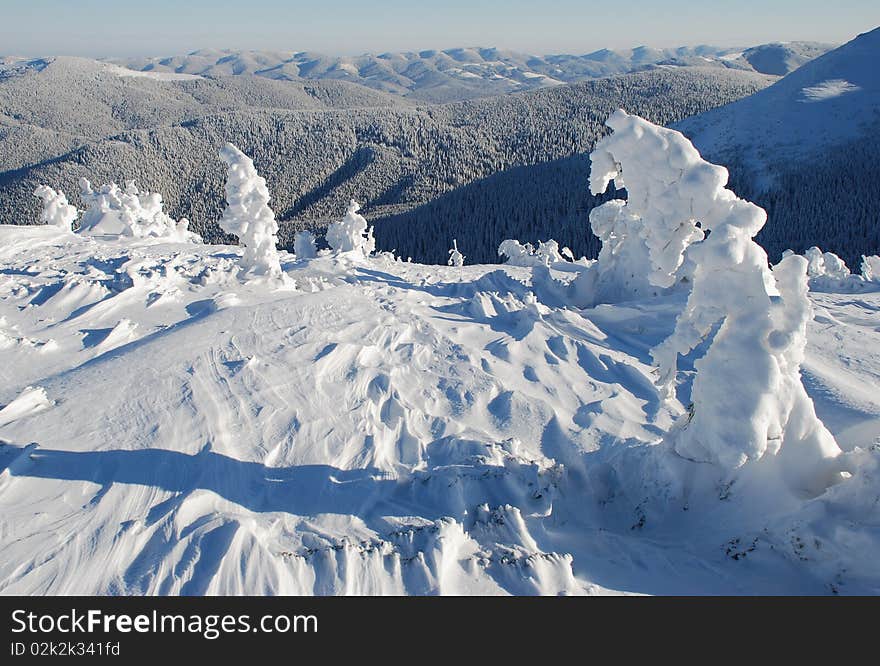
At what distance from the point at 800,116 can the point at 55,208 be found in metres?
121

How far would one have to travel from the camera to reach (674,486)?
7.90m

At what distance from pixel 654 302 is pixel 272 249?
13302mm

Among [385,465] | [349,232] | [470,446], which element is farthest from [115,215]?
[470,446]

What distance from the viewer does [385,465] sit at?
8.55 meters

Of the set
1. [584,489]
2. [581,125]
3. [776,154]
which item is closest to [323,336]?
[584,489]

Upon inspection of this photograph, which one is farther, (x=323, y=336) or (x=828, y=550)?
(x=323, y=336)

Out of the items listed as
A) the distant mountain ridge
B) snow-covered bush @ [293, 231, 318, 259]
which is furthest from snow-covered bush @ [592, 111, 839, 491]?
the distant mountain ridge

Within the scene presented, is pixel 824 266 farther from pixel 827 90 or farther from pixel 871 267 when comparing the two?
pixel 827 90

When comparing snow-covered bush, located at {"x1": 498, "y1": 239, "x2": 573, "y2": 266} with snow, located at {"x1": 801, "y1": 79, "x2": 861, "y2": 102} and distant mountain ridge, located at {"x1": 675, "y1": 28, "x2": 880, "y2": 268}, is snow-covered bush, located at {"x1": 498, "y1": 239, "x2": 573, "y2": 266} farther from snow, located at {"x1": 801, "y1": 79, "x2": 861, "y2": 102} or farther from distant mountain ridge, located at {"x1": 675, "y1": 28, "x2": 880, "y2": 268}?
snow, located at {"x1": 801, "y1": 79, "x2": 861, "y2": 102}

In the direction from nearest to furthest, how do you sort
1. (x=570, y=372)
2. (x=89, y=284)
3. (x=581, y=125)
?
(x=570, y=372) < (x=89, y=284) < (x=581, y=125)

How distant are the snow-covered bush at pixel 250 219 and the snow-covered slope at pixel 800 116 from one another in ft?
314

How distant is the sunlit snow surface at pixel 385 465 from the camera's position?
6.23m
